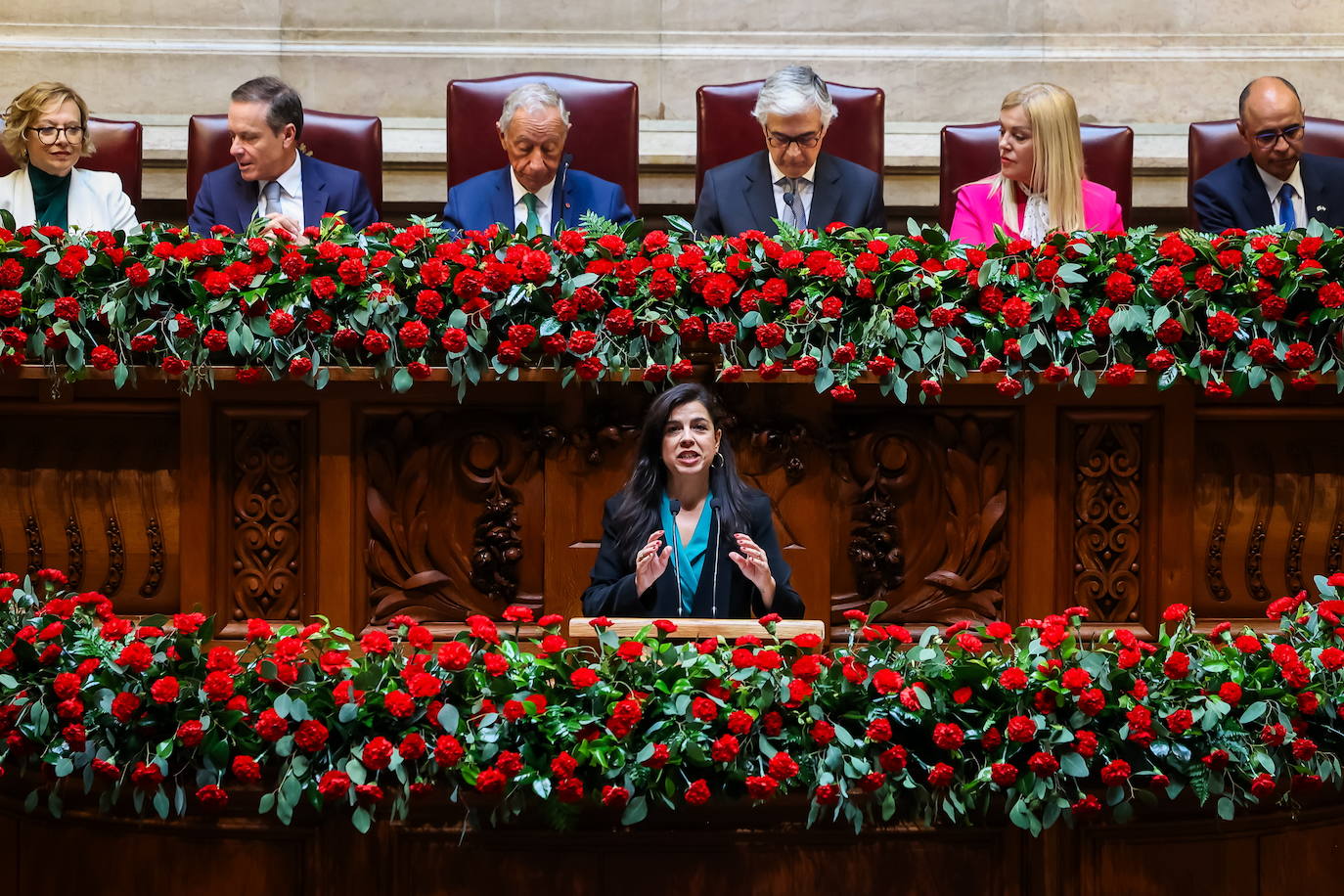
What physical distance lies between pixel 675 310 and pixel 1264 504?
1309 millimetres

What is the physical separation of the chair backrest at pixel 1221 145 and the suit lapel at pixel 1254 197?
31cm

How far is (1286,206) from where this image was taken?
162 inches

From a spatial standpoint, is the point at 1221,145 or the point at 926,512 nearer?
the point at 926,512

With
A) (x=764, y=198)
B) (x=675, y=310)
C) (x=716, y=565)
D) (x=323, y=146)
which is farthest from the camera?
(x=323, y=146)

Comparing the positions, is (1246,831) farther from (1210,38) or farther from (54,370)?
(1210,38)

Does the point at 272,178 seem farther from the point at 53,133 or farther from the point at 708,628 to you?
the point at 708,628

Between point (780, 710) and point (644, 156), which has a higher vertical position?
point (644, 156)

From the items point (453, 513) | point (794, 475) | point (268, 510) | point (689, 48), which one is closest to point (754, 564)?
point (794, 475)

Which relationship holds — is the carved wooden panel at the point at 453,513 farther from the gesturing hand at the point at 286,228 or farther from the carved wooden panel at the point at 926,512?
the carved wooden panel at the point at 926,512

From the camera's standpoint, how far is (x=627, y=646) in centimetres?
240

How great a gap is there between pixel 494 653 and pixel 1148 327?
1.45 metres

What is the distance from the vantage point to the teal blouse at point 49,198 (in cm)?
397

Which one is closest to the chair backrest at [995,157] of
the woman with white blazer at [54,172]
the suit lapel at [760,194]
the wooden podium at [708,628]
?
the suit lapel at [760,194]

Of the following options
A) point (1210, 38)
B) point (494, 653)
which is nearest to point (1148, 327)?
point (494, 653)
